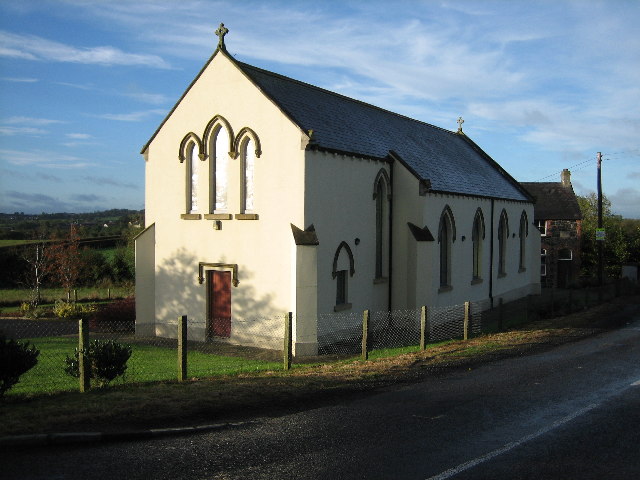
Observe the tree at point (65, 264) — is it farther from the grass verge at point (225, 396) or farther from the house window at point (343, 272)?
the grass verge at point (225, 396)

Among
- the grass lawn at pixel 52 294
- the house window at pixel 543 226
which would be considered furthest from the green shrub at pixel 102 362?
the house window at pixel 543 226

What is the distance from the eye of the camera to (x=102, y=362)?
473 inches

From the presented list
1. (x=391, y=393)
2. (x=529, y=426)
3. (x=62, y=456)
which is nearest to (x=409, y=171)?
(x=391, y=393)

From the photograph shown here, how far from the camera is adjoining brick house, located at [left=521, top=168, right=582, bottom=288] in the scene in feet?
179

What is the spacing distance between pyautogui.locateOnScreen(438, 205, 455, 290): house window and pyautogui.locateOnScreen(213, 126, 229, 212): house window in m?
9.99

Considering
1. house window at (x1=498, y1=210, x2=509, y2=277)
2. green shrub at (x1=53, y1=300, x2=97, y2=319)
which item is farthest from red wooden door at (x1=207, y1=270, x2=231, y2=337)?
house window at (x1=498, y1=210, x2=509, y2=277)

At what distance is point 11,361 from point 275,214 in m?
10.0

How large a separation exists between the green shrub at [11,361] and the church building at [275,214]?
8683mm

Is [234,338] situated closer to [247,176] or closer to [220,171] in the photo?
[247,176]

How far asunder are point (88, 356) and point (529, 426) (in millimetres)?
8167

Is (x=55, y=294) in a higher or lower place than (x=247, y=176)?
lower

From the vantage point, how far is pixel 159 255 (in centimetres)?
2198

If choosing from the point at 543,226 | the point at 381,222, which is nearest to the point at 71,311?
the point at 381,222

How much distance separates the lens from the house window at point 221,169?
20609mm
